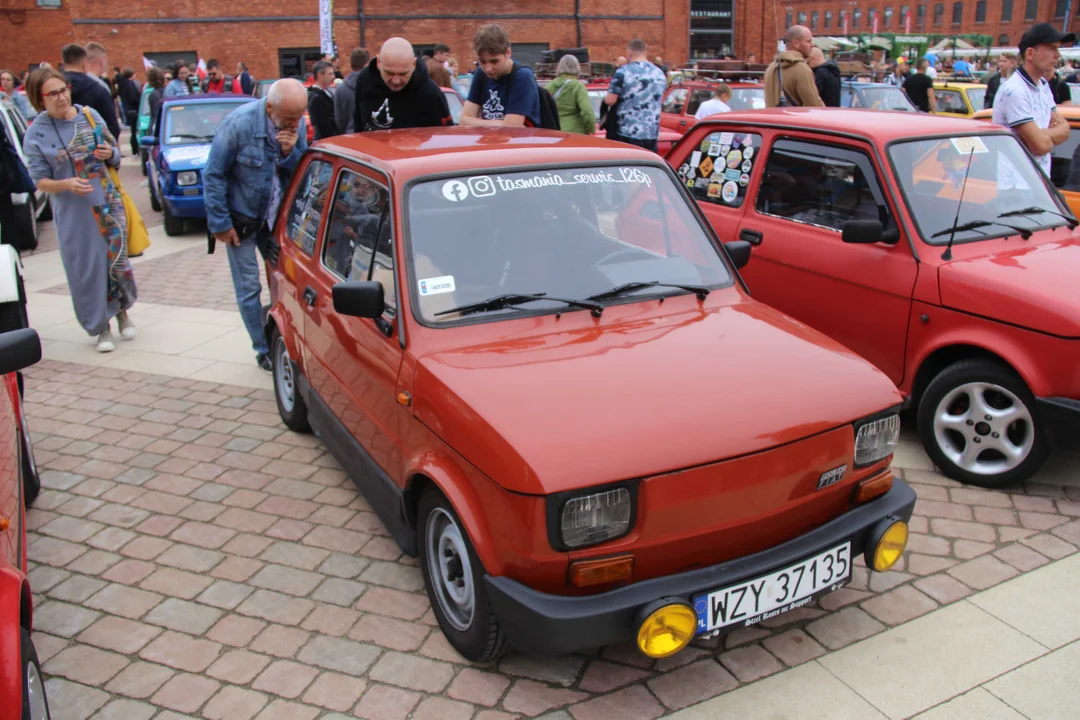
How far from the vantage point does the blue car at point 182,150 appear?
431 inches

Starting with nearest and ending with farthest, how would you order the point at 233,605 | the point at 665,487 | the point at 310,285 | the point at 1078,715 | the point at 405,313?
1. the point at 665,487
2. the point at 1078,715
3. the point at 405,313
4. the point at 233,605
5. the point at 310,285

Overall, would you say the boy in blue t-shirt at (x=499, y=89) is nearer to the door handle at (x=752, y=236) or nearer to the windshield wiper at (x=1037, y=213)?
the door handle at (x=752, y=236)

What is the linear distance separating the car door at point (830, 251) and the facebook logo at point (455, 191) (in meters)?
2.41

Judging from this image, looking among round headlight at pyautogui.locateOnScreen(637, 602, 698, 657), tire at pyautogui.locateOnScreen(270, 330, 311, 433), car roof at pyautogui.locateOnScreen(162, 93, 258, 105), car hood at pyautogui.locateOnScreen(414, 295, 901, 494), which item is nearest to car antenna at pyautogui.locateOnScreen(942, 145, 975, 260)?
car hood at pyautogui.locateOnScreen(414, 295, 901, 494)

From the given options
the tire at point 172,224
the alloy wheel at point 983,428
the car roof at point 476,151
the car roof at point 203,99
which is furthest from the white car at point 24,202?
the alloy wheel at point 983,428

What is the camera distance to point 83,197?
259 inches

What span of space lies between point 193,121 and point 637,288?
10.3m

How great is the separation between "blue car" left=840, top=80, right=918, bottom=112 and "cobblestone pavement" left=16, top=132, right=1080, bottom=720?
10457 mm

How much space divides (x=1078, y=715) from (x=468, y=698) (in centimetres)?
202

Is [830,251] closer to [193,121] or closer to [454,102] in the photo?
[454,102]

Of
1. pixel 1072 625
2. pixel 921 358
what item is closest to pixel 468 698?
pixel 1072 625

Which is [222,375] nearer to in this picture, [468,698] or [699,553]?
[468,698]

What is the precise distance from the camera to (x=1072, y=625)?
3.36 meters

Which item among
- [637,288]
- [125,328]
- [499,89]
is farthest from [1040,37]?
[125,328]
